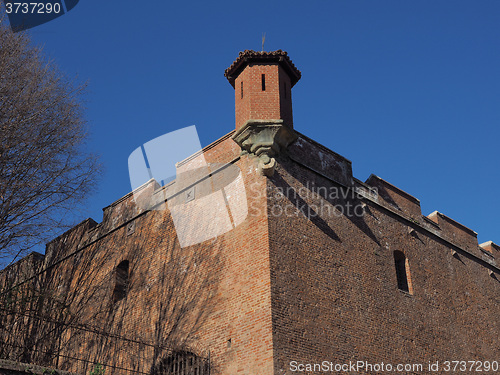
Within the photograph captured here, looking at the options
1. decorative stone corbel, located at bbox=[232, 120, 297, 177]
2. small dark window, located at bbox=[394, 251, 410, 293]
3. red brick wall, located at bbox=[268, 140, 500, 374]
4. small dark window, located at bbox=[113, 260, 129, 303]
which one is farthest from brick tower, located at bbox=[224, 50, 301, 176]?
small dark window, located at bbox=[113, 260, 129, 303]

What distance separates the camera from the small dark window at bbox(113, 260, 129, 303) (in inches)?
611

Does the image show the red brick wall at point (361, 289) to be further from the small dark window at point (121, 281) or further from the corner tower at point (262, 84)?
the small dark window at point (121, 281)

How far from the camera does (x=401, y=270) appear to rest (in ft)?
50.7

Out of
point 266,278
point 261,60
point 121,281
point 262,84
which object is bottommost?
point 266,278

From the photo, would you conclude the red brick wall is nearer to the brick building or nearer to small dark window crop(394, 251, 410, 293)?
the brick building

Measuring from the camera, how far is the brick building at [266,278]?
11.9 meters

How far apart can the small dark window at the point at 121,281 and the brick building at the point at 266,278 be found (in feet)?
0.10

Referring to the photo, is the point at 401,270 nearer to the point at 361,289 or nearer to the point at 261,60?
the point at 361,289

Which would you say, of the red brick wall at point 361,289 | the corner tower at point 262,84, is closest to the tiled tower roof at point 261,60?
the corner tower at point 262,84

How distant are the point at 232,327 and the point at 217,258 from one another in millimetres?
1849

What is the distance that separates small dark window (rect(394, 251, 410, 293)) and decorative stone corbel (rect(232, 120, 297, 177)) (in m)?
4.80

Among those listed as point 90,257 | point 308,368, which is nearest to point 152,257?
point 90,257

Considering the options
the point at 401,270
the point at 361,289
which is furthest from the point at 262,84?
the point at 401,270

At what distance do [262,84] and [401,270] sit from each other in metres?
6.30
